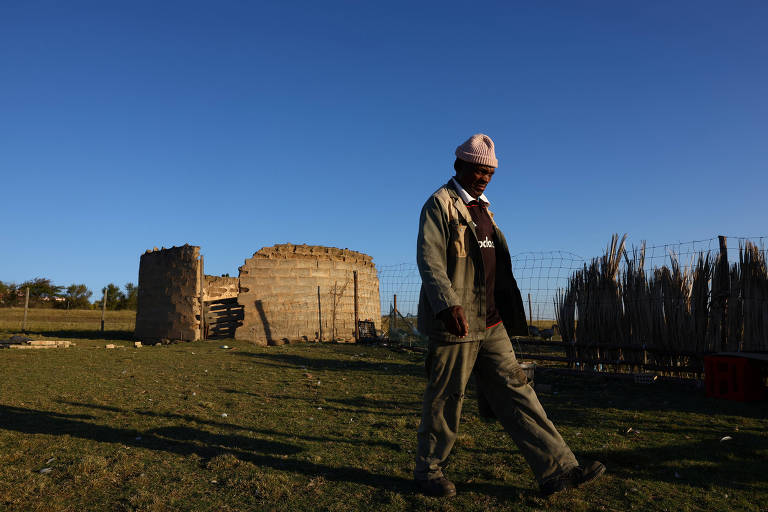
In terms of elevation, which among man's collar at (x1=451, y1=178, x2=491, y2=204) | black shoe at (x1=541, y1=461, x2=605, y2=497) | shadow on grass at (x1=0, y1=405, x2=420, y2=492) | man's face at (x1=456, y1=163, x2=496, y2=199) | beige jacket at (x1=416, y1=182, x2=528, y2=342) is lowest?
shadow on grass at (x1=0, y1=405, x2=420, y2=492)

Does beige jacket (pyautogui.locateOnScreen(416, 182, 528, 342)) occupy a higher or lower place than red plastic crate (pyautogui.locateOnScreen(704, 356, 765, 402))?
higher

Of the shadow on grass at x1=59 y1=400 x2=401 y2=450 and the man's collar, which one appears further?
the shadow on grass at x1=59 y1=400 x2=401 y2=450

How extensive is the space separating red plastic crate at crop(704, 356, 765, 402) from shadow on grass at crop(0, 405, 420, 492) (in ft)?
15.8

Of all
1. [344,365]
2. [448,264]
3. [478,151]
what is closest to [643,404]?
[448,264]

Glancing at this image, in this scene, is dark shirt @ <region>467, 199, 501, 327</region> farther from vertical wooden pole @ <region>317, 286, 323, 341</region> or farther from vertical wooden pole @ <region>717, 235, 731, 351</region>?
vertical wooden pole @ <region>317, 286, 323, 341</region>

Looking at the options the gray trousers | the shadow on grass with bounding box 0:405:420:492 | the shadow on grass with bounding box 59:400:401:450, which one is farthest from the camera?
the shadow on grass with bounding box 59:400:401:450

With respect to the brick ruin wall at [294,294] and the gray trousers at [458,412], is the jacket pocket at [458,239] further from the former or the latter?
the brick ruin wall at [294,294]

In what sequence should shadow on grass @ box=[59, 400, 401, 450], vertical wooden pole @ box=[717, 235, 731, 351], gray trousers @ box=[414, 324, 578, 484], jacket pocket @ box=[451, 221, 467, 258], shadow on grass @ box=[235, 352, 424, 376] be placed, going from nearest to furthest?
gray trousers @ box=[414, 324, 578, 484], jacket pocket @ box=[451, 221, 467, 258], shadow on grass @ box=[59, 400, 401, 450], vertical wooden pole @ box=[717, 235, 731, 351], shadow on grass @ box=[235, 352, 424, 376]

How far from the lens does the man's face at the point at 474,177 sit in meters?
3.08

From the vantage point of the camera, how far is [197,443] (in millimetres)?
4004

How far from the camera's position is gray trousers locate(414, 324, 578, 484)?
2.80 metres

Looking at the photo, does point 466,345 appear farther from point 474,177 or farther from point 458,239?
point 474,177

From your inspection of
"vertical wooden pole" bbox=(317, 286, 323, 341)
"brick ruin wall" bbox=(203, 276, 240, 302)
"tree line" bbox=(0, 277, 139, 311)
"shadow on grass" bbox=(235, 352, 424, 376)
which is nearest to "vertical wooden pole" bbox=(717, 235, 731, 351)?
"shadow on grass" bbox=(235, 352, 424, 376)

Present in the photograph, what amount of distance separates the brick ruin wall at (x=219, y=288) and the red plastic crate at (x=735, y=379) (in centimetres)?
1331
